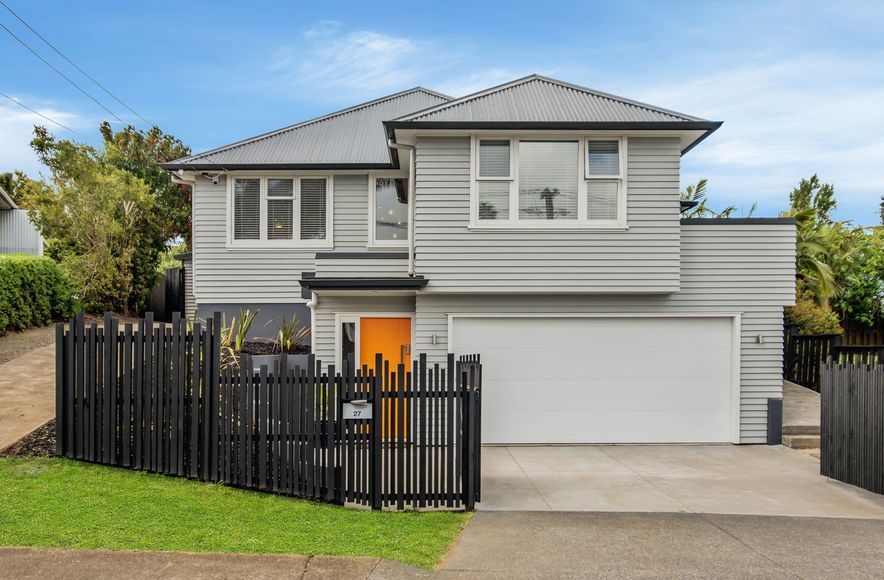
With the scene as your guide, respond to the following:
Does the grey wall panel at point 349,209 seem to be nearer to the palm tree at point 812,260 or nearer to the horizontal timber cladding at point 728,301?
the horizontal timber cladding at point 728,301

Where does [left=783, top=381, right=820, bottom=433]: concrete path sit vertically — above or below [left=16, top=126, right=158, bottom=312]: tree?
below

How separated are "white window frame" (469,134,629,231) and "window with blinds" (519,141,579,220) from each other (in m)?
0.08

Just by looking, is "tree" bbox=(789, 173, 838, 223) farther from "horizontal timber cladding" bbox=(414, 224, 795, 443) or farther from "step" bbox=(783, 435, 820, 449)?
"step" bbox=(783, 435, 820, 449)

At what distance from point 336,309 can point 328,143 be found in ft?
17.0

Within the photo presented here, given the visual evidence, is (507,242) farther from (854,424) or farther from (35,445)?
(35,445)

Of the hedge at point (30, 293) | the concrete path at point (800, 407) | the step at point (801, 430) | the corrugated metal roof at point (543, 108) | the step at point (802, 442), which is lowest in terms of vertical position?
the step at point (802, 442)

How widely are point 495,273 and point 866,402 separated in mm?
5290

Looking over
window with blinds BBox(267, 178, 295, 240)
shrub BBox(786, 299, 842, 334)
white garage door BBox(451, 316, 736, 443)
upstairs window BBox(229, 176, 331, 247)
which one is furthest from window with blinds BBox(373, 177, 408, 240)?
shrub BBox(786, 299, 842, 334)

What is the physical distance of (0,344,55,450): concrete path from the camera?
7738 mm

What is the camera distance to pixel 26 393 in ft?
30.6

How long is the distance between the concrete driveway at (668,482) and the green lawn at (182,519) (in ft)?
4.69

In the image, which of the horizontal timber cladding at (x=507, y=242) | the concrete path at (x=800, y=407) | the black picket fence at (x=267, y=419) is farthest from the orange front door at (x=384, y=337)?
the concrete path at (x=800, y=407)

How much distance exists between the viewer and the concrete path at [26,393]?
774 cm

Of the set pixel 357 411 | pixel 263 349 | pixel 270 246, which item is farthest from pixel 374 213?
pixel 357 411
